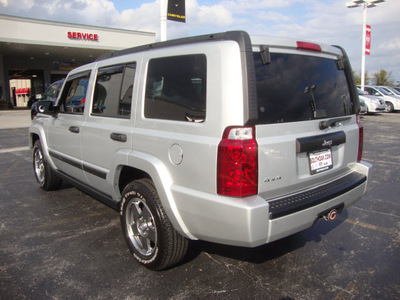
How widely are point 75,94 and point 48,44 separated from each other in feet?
81.5

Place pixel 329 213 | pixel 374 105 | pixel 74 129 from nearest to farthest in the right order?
pixel 329 213 → pixel 74 129 → pixel 374 105

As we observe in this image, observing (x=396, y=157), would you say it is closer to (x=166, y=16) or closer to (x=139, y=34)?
(x=166, y=16)

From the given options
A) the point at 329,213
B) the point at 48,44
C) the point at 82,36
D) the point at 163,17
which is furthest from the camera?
the point at 82,36

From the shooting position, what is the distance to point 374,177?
232 inches

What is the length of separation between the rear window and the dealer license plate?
0.30m

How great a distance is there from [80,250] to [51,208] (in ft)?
4.77

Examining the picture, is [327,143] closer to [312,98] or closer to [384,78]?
[312,98]

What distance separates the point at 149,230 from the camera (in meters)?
2.94

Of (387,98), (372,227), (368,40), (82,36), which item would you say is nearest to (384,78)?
(368,40)

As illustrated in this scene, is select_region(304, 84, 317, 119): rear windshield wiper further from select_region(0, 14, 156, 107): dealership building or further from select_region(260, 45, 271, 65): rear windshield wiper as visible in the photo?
select_region(0, 14, 156, 107): dealership building

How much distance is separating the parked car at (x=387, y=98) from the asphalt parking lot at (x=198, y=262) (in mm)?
19727

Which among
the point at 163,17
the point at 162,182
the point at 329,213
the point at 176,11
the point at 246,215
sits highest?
the point at 176,11

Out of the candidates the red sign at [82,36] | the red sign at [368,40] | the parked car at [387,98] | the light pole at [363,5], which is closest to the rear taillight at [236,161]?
the parked car at [387,98]

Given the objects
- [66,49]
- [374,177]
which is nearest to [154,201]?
[374,177]
